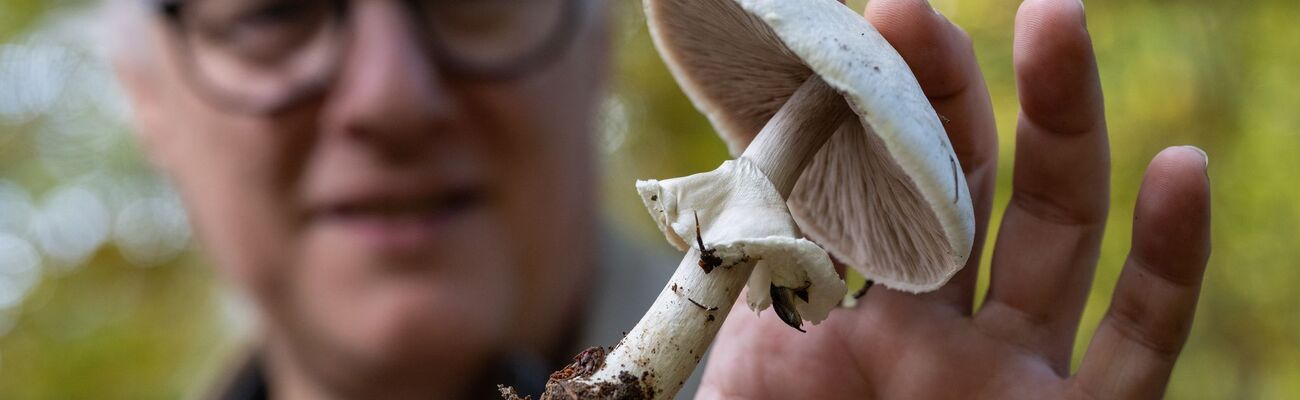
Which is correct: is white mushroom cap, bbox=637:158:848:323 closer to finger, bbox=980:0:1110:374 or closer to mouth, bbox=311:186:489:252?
finger, bbox=980:0:1110:374

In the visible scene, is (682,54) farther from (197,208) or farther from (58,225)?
(58,225)

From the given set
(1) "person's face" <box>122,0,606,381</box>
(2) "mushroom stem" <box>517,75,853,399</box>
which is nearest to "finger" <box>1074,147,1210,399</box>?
(2) "mushroom stem" <box>517,75,853,399</box>

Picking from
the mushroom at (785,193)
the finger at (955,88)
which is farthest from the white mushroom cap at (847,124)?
the finger at (955,88)

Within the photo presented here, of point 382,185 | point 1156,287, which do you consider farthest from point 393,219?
point 1156,287

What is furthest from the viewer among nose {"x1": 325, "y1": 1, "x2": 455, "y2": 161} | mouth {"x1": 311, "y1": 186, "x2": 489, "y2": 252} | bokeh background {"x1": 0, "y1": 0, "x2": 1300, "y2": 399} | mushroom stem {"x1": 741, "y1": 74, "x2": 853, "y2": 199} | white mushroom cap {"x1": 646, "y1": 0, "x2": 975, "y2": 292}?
bokeh background {"x1": 0, "y1": 0, "x2": 1300, "y2": 399}

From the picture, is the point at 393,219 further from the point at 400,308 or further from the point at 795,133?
the point at 795,133

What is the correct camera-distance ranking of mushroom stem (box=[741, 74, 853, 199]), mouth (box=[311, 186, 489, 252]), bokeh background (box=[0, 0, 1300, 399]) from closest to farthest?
mushroom stem (box=[741, 74, 853, 199]) → mouth (box=[311, 186, 489, 252]) → bokeh background (box=[0, 0, 1300, 399])

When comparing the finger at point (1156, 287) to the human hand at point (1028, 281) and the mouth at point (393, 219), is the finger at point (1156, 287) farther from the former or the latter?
the mouth at point (393, 219)
